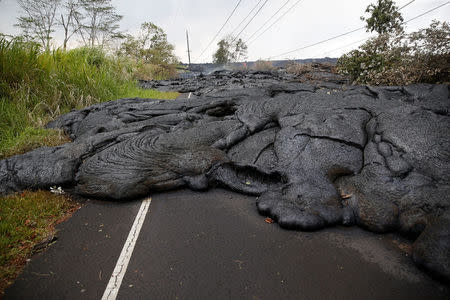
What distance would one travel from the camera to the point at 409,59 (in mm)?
6508

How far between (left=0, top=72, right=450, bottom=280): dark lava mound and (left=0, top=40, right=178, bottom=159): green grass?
118 centimetres

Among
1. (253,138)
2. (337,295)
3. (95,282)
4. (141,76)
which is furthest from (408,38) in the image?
(141,76)

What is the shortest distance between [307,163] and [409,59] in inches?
245

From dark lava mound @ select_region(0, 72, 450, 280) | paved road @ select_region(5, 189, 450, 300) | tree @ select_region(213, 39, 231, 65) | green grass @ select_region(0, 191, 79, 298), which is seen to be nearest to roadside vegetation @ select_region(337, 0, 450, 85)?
dark lava mound @ select_region(0, 72, 450, 280)

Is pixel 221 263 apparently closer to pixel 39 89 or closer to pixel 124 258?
pixel 124 258

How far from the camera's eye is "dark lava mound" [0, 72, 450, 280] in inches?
90.7

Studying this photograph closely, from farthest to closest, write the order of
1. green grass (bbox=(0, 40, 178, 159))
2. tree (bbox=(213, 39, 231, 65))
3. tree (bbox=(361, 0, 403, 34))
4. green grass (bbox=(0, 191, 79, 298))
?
1. tree (bbox=(213, 39, 231, 65))
2. tree (bbox=(361, 0, 403, 34))
3. green grass (bbox=(0, 40, 178, 159))
4. green grass (bbox=(0, 191, 79, 298))

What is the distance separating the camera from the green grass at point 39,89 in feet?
14.9

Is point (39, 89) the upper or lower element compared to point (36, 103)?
upper

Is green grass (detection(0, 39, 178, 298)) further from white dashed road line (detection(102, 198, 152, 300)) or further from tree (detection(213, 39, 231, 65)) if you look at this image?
tree (detection(213, 39, 231, 65))

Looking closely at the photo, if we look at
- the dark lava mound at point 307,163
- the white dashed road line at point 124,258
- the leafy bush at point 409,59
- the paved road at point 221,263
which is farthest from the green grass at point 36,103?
the leafy bush at point 409,59

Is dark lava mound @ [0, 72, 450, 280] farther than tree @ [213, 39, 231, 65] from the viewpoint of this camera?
No

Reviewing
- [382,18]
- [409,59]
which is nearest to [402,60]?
[409,59]

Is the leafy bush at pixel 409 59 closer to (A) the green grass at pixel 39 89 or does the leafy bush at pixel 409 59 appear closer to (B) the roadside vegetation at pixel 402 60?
(B) the roadside vegetation at pixel 402 60
